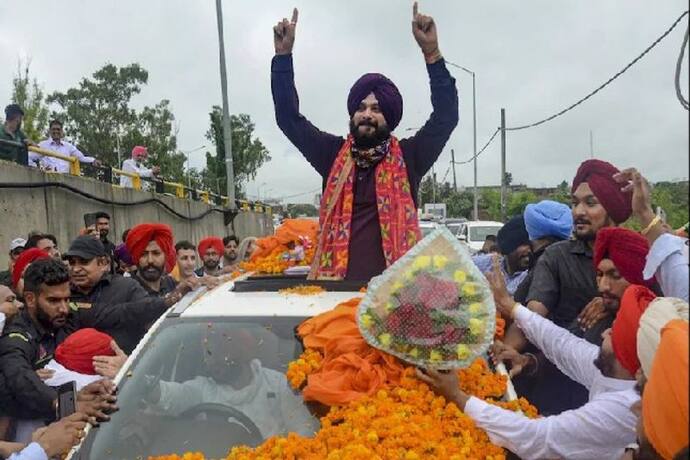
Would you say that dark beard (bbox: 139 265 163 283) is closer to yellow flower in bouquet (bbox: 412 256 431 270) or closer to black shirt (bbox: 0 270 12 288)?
black shirt (bbox: 0 270 12 288)

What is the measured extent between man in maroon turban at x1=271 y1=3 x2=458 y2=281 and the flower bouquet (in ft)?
3.59

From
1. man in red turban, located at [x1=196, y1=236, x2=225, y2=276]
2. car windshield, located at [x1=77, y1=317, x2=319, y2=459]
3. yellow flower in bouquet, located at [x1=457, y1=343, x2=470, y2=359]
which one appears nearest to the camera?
yellow flower in bouquet, located at [x1=457, y1=343, x2=470, y2=359]

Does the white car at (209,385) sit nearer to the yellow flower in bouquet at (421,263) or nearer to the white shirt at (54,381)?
the white shirt at (54,381)

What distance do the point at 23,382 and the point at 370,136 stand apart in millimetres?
→ 2285

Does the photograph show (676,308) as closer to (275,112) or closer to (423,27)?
(423,27)

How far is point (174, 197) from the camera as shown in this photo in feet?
69.6

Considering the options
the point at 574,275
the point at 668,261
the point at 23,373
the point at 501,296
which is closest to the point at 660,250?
the point at 668,261

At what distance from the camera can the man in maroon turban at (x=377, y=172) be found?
416cm

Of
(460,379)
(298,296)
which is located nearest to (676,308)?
(460,379)

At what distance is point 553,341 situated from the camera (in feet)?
11.7

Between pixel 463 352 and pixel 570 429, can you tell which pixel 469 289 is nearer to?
pixel 463 352

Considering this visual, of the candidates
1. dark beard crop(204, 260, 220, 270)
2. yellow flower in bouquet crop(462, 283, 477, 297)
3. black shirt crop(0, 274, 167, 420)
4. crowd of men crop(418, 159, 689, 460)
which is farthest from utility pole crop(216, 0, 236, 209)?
yellow flower in bouquet crop(462, 283, 477, 297)

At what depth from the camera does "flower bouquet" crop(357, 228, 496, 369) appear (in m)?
2.92

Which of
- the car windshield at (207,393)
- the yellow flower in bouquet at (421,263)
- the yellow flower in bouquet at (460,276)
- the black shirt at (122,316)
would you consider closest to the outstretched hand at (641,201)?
the yellow flower in bouquet at (460,276)
